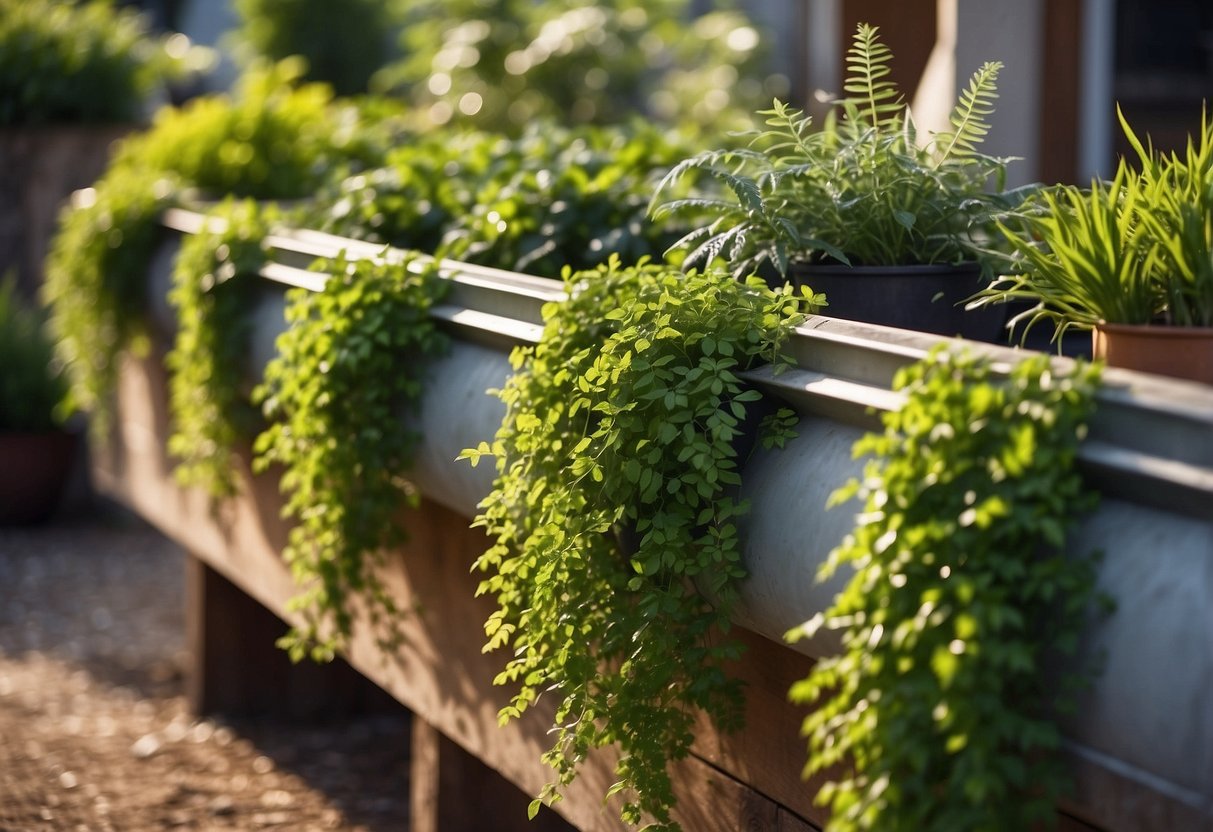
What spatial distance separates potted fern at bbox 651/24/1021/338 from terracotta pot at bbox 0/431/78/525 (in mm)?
4813

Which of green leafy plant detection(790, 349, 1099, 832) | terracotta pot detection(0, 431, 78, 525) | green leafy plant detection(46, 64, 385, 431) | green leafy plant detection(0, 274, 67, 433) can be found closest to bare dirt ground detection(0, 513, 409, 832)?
terracotta pot detection(0, 431, 78, 525)

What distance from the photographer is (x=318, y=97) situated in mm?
5148

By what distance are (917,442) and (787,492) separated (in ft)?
1.15

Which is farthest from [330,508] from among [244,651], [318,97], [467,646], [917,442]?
[318,97]

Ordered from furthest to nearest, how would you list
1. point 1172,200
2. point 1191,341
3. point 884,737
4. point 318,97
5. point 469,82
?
1. point 469,82
2. point 318,97
3. point 1172,200
4. point 1191,341
5. point 884,737

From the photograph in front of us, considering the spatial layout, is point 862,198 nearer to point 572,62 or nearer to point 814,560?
point 814,560

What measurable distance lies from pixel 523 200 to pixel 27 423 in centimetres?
410

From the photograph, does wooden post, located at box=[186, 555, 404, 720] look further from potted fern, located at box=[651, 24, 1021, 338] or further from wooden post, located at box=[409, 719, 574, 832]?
potted fern, located at box=[651, 24, 1021, 338]

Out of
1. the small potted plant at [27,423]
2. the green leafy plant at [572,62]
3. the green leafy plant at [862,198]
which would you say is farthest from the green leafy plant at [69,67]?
the green leafy plant at [862,198]

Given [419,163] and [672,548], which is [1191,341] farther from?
[419,163]

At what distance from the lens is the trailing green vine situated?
3295 mm

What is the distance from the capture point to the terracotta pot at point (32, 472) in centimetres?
631

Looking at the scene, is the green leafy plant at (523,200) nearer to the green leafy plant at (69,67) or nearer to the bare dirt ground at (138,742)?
the bare dirt ground at (138,742)

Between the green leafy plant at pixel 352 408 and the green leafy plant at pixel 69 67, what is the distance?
14.8 ft
